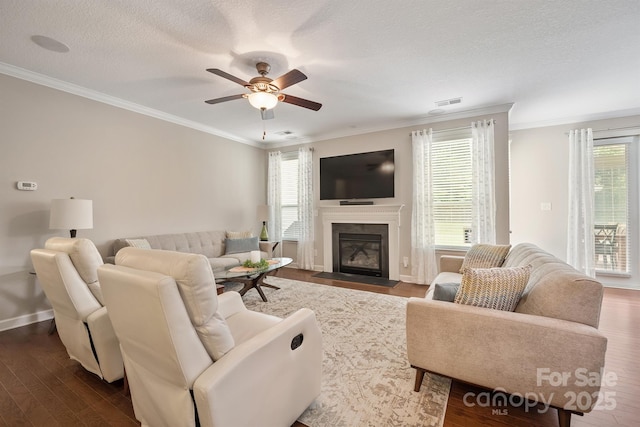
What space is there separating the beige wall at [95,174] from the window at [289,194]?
4.00 feet

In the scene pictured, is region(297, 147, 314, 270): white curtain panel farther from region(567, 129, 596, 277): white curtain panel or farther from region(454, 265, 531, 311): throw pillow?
region(567, 129, 596, 277): white curtain panel

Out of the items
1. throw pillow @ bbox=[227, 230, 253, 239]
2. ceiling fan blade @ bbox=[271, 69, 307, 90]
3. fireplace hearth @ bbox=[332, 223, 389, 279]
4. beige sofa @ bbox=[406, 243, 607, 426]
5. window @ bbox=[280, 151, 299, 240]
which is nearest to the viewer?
beige sofa @ bbox=[406, 243, 607, 426]

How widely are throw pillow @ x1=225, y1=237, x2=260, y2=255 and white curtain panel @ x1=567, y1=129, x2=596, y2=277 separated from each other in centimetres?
528

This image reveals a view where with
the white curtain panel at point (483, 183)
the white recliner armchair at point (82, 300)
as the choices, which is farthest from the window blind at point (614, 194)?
the white recliner armchair at point (82, 300)

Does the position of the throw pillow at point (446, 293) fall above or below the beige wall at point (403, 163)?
below

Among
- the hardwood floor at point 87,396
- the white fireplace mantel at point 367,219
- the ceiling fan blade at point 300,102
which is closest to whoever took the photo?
the hardwood floor at point 87,396

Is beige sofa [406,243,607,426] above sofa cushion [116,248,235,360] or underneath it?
underneath

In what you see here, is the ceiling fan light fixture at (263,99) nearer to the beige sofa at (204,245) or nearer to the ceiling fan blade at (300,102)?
the ceiling fan blade at (300,102)

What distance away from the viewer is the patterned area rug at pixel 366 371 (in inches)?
62.6

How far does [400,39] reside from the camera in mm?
2404

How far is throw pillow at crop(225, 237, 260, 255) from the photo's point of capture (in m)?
4.78

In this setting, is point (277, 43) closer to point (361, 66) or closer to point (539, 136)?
point (361, 66)

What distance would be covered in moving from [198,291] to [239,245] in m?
3.82

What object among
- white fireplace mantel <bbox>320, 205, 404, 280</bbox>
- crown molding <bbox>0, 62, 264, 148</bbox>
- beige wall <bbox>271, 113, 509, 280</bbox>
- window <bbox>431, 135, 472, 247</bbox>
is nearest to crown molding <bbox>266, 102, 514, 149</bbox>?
beige wall <bbox>271, 113, 509, 280</bbox>
